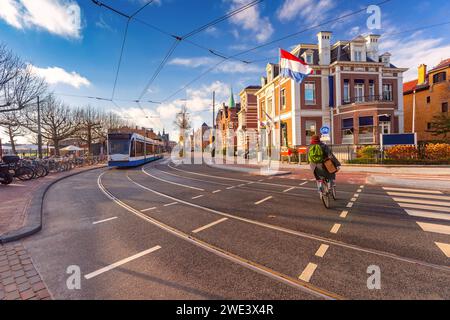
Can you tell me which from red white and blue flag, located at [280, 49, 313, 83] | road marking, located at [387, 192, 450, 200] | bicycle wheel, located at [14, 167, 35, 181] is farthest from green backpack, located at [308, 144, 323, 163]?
bicycle wheel, located at [14, 167, 35, 181]

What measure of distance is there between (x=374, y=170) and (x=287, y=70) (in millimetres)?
9636

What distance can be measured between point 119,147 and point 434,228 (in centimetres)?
1937

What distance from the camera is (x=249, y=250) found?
12.0 ft

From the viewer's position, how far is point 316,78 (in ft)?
81.5

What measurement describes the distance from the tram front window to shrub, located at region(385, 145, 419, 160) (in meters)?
21.1

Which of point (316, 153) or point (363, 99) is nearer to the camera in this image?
point (316, 153)

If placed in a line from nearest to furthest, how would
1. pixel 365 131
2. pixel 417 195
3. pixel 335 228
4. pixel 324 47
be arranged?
1. pixel 335 228
2. pixel 417 195
3. pixel 365 131
4. pixel 324 47

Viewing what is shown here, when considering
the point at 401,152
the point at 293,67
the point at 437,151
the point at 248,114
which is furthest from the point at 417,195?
the point at 248,114

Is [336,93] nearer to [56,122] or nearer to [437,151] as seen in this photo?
[437,151]

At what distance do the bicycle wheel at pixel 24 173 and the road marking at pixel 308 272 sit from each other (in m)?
16.8

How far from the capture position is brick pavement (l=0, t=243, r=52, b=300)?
2578 mm
